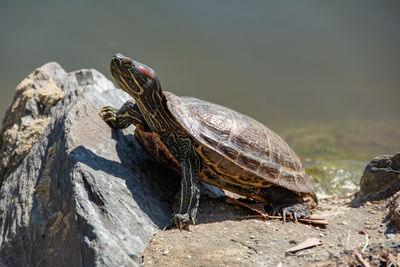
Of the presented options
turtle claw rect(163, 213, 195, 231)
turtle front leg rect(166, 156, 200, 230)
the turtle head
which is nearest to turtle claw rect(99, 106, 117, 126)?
the turtle head

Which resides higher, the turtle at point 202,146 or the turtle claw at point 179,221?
the turtle at point 202,146

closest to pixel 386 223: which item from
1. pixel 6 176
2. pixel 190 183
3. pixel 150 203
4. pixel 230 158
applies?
pixel 230 158

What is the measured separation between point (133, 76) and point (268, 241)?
6.66ft

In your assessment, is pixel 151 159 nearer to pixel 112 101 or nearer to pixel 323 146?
pixel 112 101

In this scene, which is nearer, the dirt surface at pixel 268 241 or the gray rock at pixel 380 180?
the dirt surface at pixel 268 241

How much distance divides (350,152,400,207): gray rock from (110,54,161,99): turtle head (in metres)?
2.83

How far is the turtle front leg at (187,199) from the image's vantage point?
3119 mm

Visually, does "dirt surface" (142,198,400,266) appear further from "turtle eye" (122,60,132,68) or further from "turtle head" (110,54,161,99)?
"turtle eye" (122,60,132,68)

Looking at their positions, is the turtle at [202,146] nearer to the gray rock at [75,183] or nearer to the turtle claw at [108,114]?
the turtle claw at [108,114]

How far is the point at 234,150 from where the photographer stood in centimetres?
347

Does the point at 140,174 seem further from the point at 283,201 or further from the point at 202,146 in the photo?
the point at 283,201

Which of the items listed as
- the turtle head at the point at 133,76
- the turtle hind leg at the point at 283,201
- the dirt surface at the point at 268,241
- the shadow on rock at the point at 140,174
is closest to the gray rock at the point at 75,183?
the shadow on rock at the point at 140,174

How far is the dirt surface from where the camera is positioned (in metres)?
2.57

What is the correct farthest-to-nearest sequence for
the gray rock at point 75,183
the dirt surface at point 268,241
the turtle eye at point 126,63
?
the turtle eye at point 126,63, the gray rock at point 75,183, the dirt surface at point 268,241
